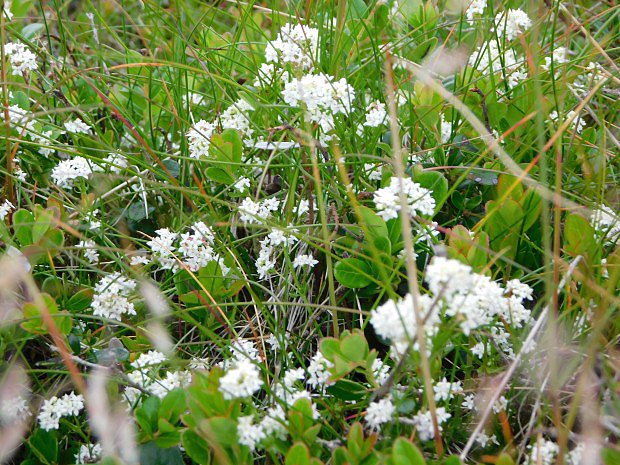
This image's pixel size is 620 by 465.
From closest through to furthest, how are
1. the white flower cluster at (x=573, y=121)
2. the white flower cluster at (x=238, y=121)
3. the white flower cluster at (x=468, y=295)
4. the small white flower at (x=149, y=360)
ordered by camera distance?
the white flower cluster at (x=468, y=295) < the small white flower at (x=149, y=360) < the white flower cluster at (x=573, y=121) < the white flower cluster at (x=238, y=121)

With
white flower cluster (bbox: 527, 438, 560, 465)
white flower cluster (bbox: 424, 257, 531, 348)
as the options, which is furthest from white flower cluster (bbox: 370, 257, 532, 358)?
white flower cluster (bbox: 527, 438, 560, 465)

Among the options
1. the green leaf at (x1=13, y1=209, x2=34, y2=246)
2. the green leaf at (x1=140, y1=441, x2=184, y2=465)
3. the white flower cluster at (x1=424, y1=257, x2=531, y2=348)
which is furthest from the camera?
the green leaf at (x1=13, y1=209, x2=34, y2=246)

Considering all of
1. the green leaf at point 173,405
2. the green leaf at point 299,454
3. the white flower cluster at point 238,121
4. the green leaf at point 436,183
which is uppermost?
the white flower cluster at point 238,121

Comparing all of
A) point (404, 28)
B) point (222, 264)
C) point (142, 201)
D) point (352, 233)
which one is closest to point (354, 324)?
point (352, 233)

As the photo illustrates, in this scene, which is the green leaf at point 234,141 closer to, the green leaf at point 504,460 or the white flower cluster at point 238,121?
the white flower cluster at point 238,121

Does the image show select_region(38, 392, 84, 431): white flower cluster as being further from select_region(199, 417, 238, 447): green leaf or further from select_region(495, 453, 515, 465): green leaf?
select_region(495, 453, 515, 465): green leaf

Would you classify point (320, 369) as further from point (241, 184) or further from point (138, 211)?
point (138, 211)

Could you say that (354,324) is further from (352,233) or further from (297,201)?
(297,201)

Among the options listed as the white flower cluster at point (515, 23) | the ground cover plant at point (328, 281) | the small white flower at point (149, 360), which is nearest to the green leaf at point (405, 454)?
the ground cover plant at point (328, 281)
